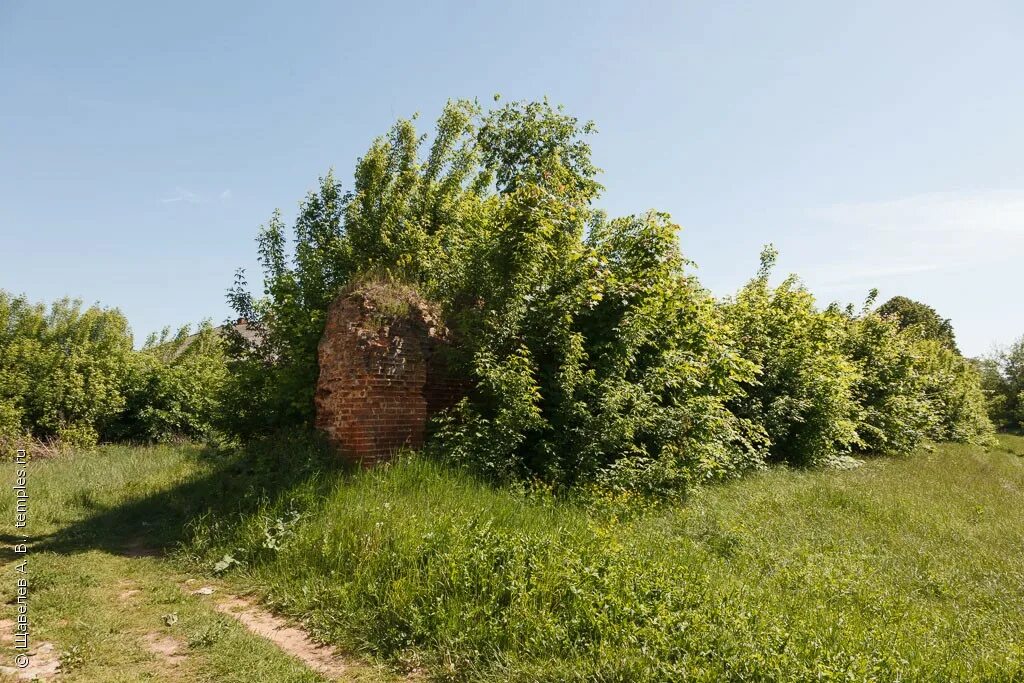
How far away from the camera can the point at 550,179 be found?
8672 mm

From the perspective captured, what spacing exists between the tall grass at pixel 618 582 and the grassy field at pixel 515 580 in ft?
0.06

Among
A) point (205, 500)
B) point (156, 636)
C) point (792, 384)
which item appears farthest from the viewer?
point (792, 384)

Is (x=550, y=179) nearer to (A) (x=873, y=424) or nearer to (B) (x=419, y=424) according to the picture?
(B) (x=419, y=424)

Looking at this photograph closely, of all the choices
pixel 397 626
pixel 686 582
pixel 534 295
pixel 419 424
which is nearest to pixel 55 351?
pixel 419 424

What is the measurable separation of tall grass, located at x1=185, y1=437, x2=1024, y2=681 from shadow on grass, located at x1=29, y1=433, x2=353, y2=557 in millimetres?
231

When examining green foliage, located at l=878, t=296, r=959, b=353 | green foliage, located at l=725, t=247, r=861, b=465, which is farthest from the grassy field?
green foliage, located at l=878, t=296, r=959, b=353

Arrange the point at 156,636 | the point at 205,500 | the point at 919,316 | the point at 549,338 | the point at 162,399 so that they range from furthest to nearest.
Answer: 1. the point at 919,316
2. the point at 162,399
3. the point at 549,338
4. the point at 205,500
5. the point at 156,636

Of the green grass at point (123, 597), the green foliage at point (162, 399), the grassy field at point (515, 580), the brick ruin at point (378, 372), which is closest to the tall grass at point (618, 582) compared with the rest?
the grassy field at point (515, 580)

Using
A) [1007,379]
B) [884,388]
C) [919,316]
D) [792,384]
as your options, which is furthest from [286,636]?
[1007,379]

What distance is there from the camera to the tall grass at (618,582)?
347cm

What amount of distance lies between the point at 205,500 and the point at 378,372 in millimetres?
2503

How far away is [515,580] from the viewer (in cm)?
409

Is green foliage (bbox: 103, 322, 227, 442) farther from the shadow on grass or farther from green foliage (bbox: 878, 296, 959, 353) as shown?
green foliage (bbox: 878, 296, 959, 353)

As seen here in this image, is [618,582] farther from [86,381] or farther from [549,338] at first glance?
[86,381]
